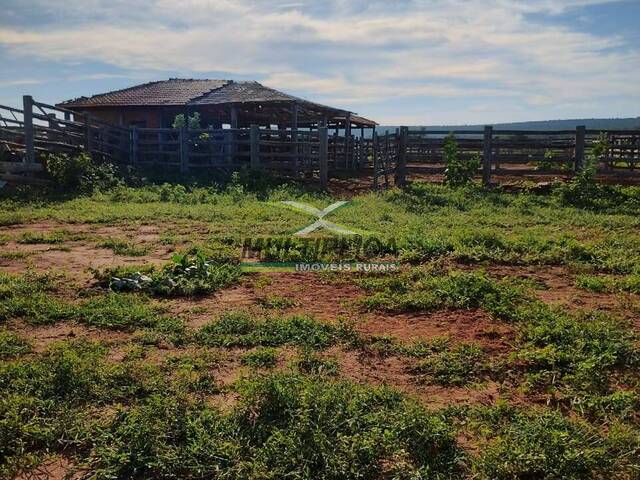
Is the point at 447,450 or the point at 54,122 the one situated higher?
the point at 54,122

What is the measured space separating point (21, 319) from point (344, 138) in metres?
21.1

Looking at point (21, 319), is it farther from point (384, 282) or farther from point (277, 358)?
point (384, 282)

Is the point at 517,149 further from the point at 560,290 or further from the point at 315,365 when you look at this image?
the point at 315,365

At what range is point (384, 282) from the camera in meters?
6.45

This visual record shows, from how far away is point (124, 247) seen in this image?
835 centimetres

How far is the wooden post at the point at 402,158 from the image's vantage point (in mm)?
16844

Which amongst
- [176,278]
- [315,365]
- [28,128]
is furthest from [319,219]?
[28,128]

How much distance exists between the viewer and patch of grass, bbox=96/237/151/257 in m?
8.00

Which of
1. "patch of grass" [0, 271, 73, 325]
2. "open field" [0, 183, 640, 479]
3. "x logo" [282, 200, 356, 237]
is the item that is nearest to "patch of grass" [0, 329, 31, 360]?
"open field" [0, 183, 640, 479]

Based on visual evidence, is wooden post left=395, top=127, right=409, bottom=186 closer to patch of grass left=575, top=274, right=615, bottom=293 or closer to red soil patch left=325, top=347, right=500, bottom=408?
patch of grass left=575, top=274, right=615, bottom=293

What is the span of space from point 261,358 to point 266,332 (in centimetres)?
52

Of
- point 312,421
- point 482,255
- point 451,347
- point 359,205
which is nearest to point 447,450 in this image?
point 312,421

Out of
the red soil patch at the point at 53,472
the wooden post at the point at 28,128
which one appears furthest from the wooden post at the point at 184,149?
the red soil patch at the point at 53,472

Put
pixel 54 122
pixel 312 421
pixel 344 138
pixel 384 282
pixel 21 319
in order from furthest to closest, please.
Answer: pixel 344 138
pixel 54 122
pixel 384 282
pixel 21 319
pixel 312 421
